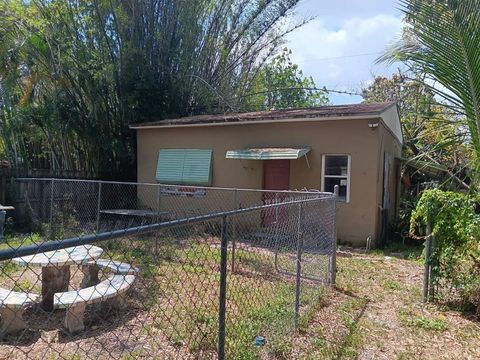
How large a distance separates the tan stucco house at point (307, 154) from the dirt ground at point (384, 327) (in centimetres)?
368

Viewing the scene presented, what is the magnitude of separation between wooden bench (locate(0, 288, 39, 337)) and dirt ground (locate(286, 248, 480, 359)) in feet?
8.82

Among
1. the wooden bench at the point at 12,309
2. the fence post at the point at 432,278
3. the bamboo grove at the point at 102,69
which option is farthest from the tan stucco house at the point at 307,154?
the wooden bench at the point at 12,309

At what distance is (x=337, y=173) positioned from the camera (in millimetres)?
10438

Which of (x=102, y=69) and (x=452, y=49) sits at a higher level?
(x=102, y=69)

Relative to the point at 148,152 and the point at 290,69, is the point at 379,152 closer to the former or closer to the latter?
the point at 148,152

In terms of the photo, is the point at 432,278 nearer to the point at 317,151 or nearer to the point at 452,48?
the point at 452,48

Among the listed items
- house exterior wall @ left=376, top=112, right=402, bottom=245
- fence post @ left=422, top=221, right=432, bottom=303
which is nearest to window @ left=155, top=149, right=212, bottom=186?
house exterior wall @ left=376, top=112, right=402, bottom=245

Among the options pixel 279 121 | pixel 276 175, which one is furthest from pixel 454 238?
pixel 279 121

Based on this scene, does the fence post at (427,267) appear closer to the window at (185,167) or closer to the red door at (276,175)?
the red door at (276,175)

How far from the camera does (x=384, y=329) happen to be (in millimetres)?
4582

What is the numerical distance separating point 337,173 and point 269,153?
6.04 ft

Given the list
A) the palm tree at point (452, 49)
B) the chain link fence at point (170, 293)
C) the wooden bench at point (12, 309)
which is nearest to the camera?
the chain link fence at point (170, 293)

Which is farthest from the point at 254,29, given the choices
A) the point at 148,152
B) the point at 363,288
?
the point at 363,288

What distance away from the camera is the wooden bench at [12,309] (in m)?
3.91
